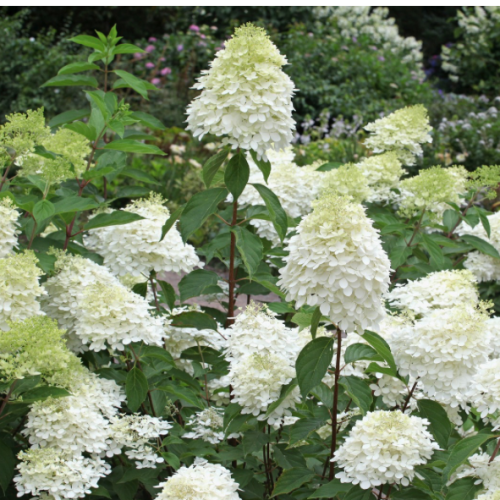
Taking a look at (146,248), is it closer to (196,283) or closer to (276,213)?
(196,283)

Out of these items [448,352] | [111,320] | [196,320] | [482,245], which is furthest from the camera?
[482,245]

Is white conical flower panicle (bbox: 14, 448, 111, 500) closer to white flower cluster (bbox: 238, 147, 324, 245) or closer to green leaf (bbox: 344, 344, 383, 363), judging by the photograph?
green leaf (bbox: 344, 344, 383, 363)

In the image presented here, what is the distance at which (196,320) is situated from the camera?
2025 millimetres

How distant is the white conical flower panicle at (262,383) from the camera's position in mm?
1710

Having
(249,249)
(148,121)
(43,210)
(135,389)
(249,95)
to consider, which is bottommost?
(135,389)

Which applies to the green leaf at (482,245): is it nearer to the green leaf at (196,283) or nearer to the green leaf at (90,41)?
the green leaf at (196,283)

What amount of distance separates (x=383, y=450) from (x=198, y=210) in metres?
0.83

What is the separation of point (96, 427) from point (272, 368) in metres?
0.49

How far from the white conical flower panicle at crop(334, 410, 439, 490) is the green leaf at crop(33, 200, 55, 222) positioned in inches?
40.8

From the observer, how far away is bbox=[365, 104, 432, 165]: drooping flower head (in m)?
3.16

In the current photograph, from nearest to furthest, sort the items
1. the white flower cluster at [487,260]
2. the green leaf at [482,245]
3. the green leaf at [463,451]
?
the green leaf at [463,451] → the green leaf at [482,245] → the white flower cluster at [487,260]

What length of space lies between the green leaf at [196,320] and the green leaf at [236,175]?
41cm

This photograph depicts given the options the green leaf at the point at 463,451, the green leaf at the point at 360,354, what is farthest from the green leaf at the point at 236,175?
the green leaf at the point at 463,451

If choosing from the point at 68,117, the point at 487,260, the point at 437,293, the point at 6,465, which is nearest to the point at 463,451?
the point at 437,293
